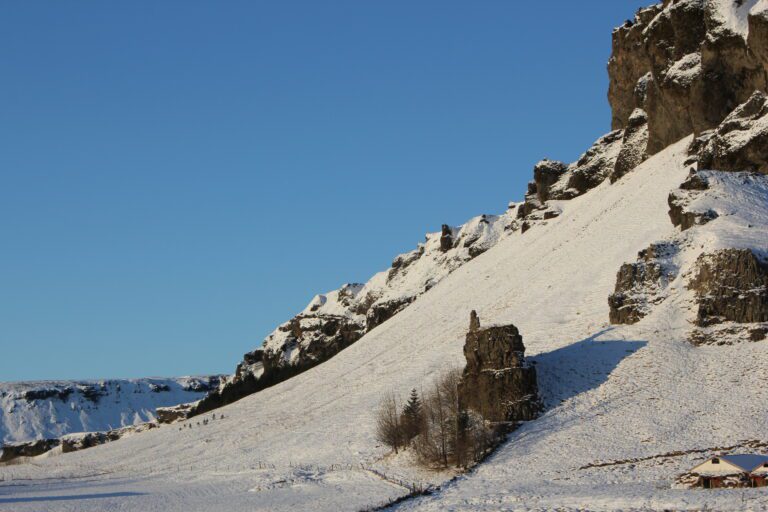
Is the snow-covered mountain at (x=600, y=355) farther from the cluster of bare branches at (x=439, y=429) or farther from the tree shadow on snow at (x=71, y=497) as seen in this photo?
the cluster of bare branches at (x=439, y=429)

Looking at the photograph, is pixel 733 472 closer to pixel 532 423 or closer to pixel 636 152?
pixel 532 423

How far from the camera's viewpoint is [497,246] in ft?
419

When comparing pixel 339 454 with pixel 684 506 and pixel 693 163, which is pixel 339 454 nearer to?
pixel 684 506

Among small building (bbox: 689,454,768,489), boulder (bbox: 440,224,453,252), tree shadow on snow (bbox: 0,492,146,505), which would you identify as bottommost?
small building (bbox: 689,454,768,489)

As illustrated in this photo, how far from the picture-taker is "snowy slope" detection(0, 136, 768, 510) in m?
47.0

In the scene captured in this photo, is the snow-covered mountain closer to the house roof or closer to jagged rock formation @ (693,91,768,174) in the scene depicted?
jagged rock formation @ (693,91,768,174)

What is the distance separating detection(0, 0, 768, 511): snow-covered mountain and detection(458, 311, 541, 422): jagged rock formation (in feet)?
6.57

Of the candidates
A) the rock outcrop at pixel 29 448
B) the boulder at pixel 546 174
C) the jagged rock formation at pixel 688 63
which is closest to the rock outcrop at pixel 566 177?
the boulder at pixel 546 174

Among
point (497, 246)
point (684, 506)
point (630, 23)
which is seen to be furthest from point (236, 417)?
point (630, 23)

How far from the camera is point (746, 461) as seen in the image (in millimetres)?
38594

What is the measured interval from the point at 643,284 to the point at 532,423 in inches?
798

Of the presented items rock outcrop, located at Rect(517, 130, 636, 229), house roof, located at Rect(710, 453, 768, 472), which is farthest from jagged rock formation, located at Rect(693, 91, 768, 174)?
house roof, located at Rect(710, 453, 768, 472)

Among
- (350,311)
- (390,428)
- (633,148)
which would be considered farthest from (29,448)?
(390,428)

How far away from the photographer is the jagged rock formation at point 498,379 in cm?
5719
